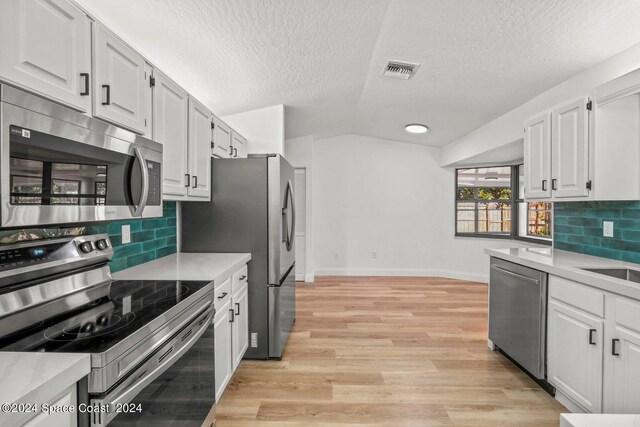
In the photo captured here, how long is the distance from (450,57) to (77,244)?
117 inches

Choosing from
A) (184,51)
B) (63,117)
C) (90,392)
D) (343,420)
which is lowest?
(343,420)

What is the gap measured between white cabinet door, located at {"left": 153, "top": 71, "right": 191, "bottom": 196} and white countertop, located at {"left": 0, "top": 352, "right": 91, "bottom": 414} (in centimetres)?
122

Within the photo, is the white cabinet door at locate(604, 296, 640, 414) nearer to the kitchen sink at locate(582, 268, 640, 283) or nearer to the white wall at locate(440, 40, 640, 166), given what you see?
the kitchen sink at locate(582, 268, 640, 283)

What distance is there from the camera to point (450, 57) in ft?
9.75

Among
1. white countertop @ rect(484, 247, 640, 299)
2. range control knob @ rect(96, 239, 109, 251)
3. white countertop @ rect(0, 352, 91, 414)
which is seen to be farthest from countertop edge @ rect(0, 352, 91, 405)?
white countertop @ rect(484, 247, 640, 299)

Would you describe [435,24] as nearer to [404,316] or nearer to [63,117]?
[63,117]

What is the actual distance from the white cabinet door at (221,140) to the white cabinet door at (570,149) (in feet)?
8.73

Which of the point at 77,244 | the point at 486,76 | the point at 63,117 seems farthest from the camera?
the point at 486,76

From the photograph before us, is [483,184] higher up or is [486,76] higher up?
[486,76]

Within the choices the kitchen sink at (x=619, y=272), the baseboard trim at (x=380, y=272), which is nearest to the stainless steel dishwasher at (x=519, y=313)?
the kitchen sink at (x=619, y=272)

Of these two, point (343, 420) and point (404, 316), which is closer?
point (343, 420)

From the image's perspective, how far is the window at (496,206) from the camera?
526 centimetres

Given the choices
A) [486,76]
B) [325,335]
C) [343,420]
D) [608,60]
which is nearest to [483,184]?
[486,76]

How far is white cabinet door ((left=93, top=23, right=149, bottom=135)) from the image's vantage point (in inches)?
58.3
